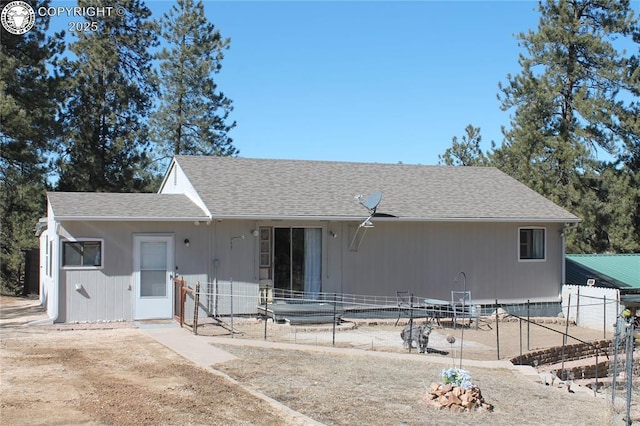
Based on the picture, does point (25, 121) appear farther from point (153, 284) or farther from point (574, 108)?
point (574, 108)

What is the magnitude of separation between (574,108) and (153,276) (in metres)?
22.8

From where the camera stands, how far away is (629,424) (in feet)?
28.8

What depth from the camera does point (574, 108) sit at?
3159 centimetres

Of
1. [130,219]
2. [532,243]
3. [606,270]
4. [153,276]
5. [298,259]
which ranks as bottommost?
[606,270]

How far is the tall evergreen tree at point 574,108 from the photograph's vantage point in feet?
97.9

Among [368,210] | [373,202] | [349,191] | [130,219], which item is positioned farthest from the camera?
[349,191]

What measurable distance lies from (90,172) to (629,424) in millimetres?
24499

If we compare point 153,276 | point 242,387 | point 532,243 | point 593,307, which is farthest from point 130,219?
point 593,307

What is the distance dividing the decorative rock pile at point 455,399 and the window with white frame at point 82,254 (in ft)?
30.8

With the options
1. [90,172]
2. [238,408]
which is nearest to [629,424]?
[238,408]

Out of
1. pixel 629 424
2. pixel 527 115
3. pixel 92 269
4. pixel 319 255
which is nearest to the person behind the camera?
pixel 629 424

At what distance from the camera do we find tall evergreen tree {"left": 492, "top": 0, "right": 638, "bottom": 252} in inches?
1174

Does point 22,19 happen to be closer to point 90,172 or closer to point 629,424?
point 90,172

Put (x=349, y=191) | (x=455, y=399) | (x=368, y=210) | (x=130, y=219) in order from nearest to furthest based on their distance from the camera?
(x=455, y=399), (x=130, y=219), (x=368, y=210), (x=349, y=191)
